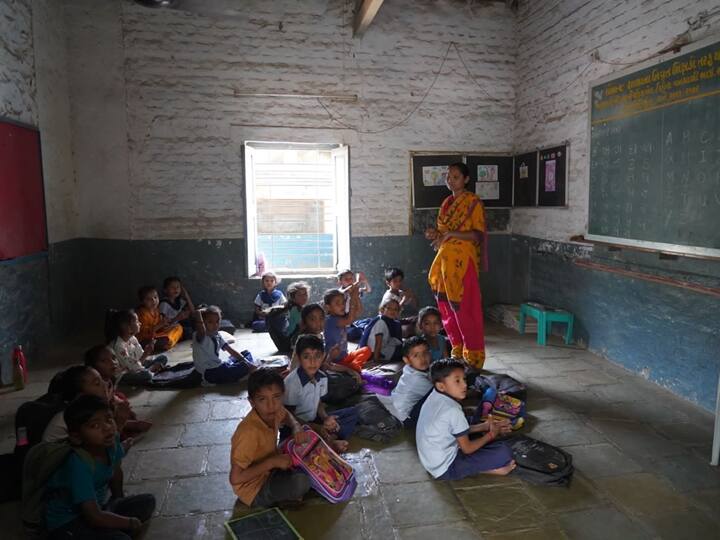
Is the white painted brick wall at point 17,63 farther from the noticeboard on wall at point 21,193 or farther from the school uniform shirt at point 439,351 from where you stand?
the school uniform shirt at point 439,351

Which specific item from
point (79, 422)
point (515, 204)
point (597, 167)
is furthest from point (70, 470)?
point (515, 204)

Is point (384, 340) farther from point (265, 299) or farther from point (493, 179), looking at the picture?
point (493, 179)

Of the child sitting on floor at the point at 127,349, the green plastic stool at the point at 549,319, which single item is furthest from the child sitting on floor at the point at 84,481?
the green plastic stool at the point at 549,319

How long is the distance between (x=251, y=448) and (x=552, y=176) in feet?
16.9

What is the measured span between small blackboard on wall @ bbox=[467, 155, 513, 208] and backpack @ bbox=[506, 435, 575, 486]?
4.68 metres

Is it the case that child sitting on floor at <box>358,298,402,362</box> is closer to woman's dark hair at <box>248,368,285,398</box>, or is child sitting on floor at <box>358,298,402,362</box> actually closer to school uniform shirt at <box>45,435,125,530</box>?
woman's dark hair at <box>248,368,285,398</box>

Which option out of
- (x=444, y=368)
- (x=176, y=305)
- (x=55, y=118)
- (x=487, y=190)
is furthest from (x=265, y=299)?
(x=444, y=368)

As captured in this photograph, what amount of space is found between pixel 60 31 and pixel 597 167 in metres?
6.48

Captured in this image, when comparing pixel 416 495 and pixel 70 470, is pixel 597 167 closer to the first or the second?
pixel 416 495

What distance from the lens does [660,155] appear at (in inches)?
176

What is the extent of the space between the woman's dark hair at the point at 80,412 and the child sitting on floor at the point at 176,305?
4.03 metres

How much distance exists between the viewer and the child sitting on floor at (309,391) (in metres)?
3.42

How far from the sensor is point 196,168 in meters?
6.86

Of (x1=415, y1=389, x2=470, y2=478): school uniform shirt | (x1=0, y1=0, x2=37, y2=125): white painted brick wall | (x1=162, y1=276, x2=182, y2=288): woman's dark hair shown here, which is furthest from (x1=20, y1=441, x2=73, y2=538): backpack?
(x1=162, y1=276, x2=182, y2=288): woman's dark hair
